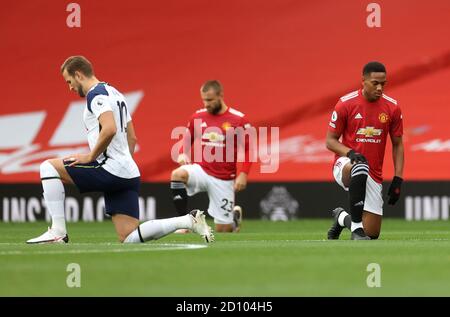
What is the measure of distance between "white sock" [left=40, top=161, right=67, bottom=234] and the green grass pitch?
1.48ft

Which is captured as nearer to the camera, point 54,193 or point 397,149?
point 54,193

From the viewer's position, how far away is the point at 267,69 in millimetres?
18781

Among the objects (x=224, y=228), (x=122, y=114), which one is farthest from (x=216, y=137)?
(x=122, y=114)

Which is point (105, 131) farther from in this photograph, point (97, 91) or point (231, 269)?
point (231, 269)

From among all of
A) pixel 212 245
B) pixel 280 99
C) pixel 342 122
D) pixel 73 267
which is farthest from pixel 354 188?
pixel 280 99

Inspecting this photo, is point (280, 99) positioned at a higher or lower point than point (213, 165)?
higher

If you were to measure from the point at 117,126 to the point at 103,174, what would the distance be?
0.43m

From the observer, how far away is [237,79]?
18.8 meters

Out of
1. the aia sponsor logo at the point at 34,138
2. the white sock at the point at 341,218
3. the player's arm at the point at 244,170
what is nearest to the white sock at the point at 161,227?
the white sock at the point at 341,218

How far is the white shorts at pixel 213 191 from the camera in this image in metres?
15.3

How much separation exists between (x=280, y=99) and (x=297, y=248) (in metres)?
9.50

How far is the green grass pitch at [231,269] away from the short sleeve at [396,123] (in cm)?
185

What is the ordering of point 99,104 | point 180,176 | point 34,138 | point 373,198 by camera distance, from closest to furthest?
point 99,104 < point 373,198 < point 180,176 < point 34,138

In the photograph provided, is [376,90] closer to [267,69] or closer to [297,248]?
[297,248]
